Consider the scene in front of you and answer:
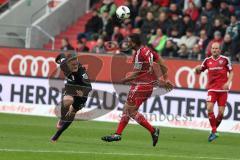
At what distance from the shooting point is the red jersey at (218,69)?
1891 centimetres

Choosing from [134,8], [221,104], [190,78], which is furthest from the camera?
[134,8]

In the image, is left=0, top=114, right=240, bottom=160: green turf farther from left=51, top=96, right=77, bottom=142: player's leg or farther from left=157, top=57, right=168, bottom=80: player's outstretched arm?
left=157, top=57, right=168, bottom=80: player's outstretched arm

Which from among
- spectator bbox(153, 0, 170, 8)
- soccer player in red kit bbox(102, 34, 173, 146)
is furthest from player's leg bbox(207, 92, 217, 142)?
spectator bbox(153, 0, 170, 8)

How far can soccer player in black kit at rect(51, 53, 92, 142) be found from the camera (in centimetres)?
1612

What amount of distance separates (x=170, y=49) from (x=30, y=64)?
14.7 ft

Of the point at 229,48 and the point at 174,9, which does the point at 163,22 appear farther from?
the point at 229,48

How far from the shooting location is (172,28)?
2752 centimetres

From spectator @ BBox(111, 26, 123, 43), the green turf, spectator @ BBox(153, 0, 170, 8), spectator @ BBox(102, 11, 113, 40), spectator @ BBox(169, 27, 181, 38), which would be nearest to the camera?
the green turf

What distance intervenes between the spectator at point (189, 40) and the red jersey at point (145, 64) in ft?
34.0

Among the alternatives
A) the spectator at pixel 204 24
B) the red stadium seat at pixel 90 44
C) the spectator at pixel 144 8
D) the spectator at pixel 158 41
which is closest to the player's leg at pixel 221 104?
the spectator at pixel 158 41

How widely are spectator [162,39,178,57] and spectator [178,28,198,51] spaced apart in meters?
0.32

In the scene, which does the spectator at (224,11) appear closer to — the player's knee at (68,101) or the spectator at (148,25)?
the spectator at (148,25)

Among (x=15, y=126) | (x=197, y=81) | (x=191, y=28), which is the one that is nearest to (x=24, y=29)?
(x=191, y=28)

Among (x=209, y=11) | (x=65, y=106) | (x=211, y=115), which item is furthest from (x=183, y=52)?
(x=65, y=106)
